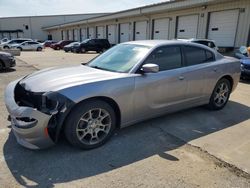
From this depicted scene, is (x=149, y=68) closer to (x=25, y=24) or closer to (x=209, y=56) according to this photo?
(x=209, y=56)

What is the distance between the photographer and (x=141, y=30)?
966 inches

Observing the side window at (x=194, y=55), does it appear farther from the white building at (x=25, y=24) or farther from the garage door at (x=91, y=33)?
the white building at (x=25, y=24)

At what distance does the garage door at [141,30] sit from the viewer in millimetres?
23844

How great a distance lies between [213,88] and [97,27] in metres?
33.0

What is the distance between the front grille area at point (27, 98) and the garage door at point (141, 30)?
21333 mm

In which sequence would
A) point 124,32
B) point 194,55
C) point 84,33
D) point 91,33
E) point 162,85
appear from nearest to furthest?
point 162,85, point 194,55, point 124,32, point 91,33, point 84,33

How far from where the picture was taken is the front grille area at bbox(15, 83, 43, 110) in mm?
3123

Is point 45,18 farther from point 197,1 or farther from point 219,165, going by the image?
point 219,165

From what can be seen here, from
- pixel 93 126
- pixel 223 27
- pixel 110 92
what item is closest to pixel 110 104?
pixel 110 92

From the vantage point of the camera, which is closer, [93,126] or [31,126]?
[31,126]

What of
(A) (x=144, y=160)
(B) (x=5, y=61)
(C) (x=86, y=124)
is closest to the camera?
(A) (x=144, y=160)

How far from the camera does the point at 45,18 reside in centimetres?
6259

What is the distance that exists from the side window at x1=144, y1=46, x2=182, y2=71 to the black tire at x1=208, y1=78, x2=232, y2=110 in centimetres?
133

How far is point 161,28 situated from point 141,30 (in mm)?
3498
